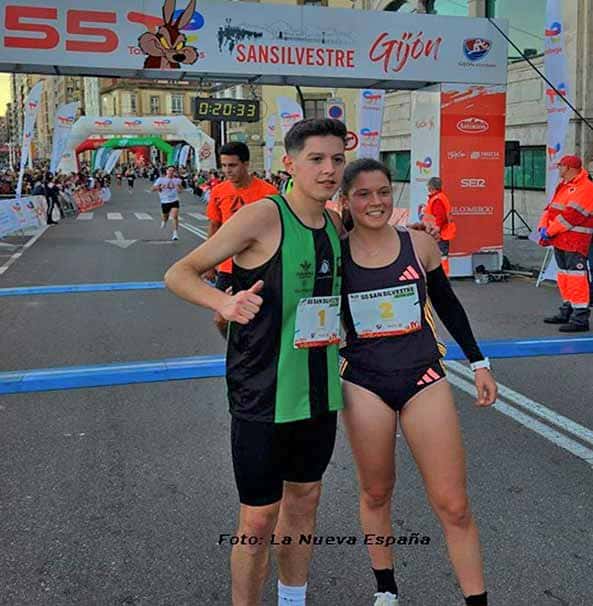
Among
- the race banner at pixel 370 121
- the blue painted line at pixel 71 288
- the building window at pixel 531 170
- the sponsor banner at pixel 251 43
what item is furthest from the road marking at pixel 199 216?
the sponsor banner at pixel 251 43

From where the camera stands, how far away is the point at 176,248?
61.3 ft

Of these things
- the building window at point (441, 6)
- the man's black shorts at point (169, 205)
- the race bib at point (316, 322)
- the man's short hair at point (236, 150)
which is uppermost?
the building window at point (441, 6)

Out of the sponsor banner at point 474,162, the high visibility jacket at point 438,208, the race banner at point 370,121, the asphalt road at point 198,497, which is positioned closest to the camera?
the asphalt road at point 198,497

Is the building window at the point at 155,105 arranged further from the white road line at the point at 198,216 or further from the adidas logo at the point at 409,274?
the adidas logo at the point at 409,274

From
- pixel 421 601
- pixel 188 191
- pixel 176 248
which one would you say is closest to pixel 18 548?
pixel 421 601

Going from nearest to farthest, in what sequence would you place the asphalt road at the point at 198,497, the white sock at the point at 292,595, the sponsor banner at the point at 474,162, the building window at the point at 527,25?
the white sock at the point at 292,595, the asphalt road at the point at 198,497, the sponsor banner at the point at 474,162, the building window at the point at 527,25

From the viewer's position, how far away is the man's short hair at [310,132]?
2590 millimetres

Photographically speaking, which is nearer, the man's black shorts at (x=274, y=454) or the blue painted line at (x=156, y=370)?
the man's black shorts at (x=274, y=454)

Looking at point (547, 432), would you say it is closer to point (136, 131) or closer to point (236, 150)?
point (236, 150)

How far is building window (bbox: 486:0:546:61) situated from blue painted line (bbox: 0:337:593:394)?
15380 mm

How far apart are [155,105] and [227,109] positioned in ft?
330

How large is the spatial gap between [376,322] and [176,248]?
1632 centimetres

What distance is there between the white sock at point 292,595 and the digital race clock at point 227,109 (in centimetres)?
1296

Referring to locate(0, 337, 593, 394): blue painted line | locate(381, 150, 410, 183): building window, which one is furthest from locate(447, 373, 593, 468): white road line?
locate(381, 150, 410, 183): building window
